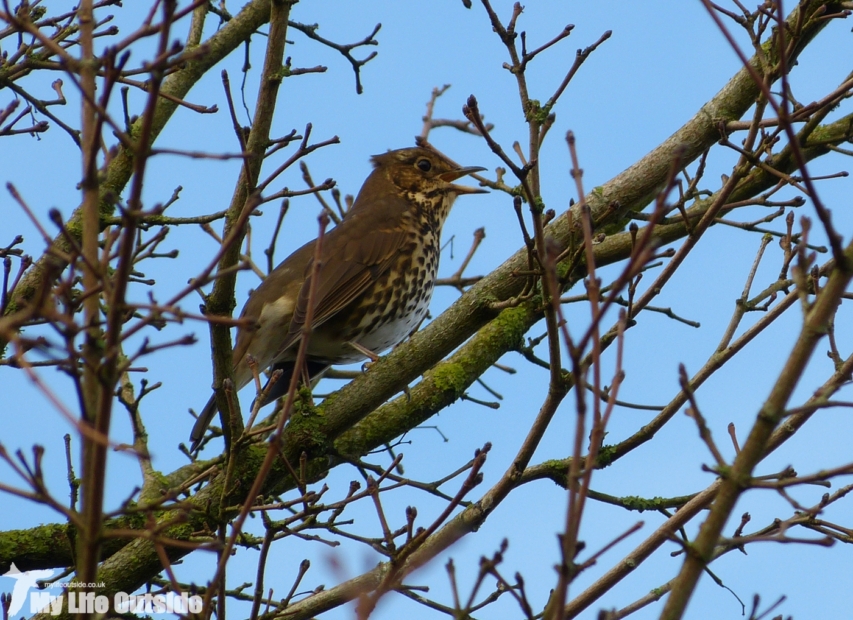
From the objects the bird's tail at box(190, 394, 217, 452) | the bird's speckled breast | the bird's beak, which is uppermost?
the bird's beak

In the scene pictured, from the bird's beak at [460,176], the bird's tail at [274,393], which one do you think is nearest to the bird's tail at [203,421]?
the bird's tail at [274,393]

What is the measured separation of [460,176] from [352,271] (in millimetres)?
1578

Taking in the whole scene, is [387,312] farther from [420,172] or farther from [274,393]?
[420,172]

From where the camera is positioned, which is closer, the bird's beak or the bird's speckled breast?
the bird's speckled breast

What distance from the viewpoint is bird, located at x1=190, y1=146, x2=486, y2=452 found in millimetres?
5859

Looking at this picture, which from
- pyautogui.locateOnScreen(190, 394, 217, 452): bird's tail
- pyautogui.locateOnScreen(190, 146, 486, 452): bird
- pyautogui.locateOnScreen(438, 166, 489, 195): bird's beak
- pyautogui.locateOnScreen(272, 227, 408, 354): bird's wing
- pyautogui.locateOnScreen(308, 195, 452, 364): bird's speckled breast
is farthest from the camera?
pyautogui.locateOnScreen(438, 166, 489, 195): bird's beak

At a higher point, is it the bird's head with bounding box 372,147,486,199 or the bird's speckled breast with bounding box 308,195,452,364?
the bird's head with bounding box 372,147,486,199

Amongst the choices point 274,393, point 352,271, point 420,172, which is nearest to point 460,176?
point 420,172

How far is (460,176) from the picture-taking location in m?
7.38

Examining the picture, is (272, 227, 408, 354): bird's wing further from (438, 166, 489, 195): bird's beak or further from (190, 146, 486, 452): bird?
(438, 166, 489, 195): bird's beak

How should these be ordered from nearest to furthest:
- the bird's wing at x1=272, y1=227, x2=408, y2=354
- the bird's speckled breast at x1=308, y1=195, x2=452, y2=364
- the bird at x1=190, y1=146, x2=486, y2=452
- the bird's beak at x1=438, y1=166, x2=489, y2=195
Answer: the bird at x1=190, y1=146, x2=486, y2=452, the bird's wing at x1=272, y1=227, x2=408, y2=354, the bird's speckled breast at x1=308, y1=195, x2=452, y2=364, the bird's beak at x1=438, y1=166, x2=489, y2=195

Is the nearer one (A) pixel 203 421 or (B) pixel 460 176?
(A) pixel 203 421

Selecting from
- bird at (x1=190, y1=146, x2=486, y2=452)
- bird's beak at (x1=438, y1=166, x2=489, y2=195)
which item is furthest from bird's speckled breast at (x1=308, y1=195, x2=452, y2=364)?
bird's beak at (x1=438, y1=166, x2=489, y2=195)

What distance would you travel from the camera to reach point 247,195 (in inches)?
161
